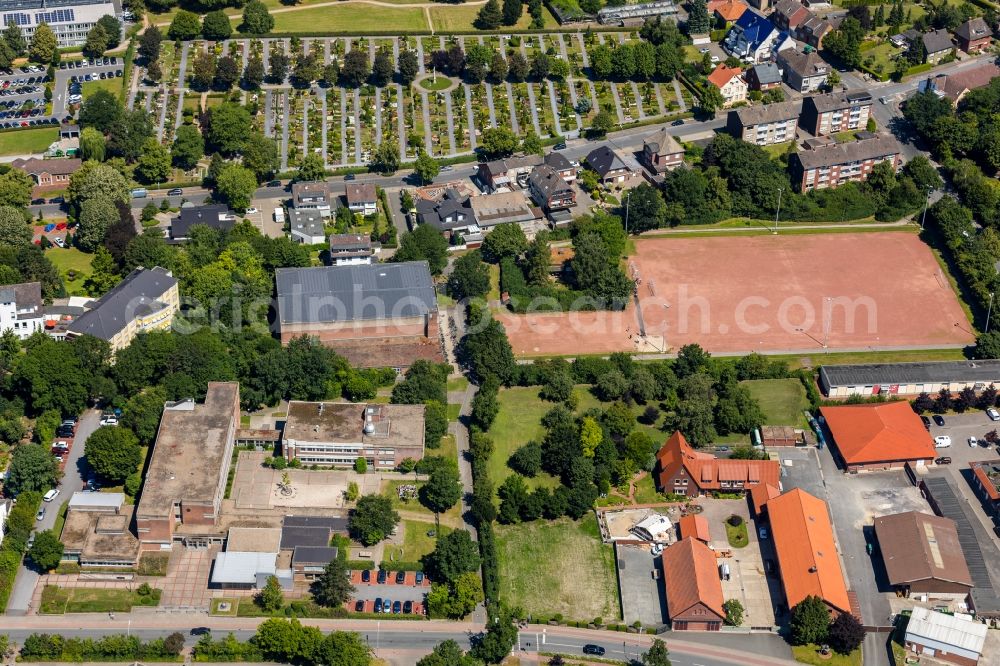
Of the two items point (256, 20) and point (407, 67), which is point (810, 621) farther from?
point (256, 20)

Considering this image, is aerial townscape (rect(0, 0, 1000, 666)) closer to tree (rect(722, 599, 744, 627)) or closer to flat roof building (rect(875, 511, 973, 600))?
flat roof building (rect(875, 511, 973, 600))

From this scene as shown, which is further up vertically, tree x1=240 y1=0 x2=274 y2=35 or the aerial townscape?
tree x1=240 y1=0 x2=274 y2=35

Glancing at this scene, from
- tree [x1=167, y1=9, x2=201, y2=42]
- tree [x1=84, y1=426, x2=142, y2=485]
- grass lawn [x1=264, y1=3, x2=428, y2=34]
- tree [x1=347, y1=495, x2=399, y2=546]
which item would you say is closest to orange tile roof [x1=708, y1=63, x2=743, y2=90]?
grass lawn [x1=264, y1=3, x2=428, y2=34]

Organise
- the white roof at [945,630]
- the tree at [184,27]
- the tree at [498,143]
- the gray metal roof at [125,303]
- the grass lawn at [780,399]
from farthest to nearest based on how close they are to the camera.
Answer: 1. the tree at [184,27]
2. the tree at [498,143]
3. the gray metal roof at [125,303]
4. the grass lawn at [780,399]
5. the white roof at [945,630]

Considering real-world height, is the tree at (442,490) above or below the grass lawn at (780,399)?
above

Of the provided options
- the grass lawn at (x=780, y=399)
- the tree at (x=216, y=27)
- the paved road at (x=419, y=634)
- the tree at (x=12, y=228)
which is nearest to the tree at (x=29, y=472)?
the paved road at (x=419, y=634)

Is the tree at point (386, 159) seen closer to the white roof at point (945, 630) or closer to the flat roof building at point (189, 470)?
the flat roof building at point (189, 470)

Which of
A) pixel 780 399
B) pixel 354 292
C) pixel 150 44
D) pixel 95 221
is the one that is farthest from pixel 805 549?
pixel 150 44
